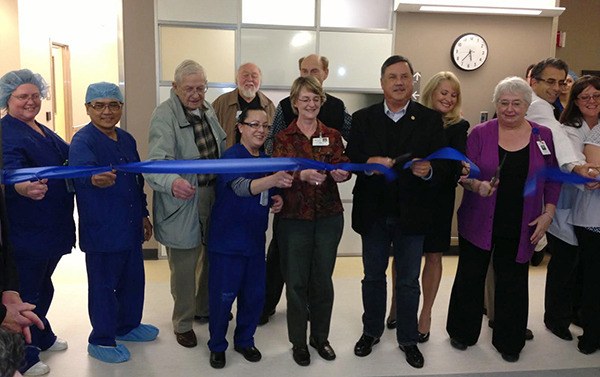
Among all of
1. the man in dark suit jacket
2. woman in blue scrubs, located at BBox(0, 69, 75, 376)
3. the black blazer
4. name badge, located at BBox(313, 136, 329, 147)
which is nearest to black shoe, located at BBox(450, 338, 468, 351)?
the man in dark suit jacket

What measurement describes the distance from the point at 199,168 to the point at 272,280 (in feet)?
3.90

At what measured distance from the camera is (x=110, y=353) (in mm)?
3062

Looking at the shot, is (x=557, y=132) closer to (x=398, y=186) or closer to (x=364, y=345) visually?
(x=398, y=186)

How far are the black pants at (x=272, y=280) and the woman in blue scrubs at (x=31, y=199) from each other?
1303 millimetres

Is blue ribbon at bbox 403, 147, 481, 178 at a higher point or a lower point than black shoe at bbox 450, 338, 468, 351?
higher

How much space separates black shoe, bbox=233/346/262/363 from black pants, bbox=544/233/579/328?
2023 mm

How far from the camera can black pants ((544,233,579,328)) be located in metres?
3.49

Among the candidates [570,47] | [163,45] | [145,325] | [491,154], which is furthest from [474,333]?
[570,47]

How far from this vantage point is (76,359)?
10.1ft

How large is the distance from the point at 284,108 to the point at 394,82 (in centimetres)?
76

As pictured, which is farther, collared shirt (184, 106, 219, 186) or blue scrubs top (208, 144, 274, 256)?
collared shirt (184, 106, 219, 186)

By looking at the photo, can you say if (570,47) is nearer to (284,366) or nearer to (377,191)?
(377,191)

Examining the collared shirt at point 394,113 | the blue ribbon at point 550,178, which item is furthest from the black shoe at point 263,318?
the blue ribbon at point 550,178

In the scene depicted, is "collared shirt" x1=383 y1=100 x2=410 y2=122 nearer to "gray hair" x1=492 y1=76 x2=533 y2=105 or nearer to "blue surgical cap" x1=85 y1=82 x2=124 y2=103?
"gray hair" x1=492 y1=76 x2=533 y2=105
